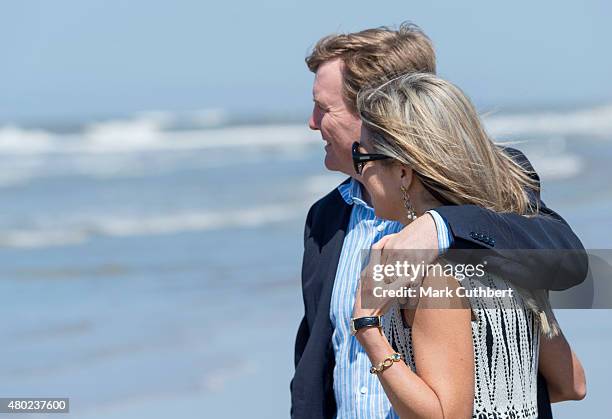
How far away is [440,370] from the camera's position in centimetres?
217

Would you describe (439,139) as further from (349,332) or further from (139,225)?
(139,225)

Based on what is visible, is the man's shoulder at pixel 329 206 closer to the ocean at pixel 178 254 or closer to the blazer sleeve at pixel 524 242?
the ocean at pixel 178 254

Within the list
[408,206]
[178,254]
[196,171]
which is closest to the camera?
[408,206]

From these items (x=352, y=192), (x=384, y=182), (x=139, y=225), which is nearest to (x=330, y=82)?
(x=352, y=192)

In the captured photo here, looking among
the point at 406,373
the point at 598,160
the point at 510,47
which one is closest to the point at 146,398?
the point at 406,373

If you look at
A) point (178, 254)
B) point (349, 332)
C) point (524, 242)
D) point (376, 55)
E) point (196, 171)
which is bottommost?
point (524, 242)

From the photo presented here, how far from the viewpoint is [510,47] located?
1616 cm

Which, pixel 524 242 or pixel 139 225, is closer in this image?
pixel 524 242

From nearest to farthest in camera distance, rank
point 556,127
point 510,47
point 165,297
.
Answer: point 165,297, point 556,127, point 510,47

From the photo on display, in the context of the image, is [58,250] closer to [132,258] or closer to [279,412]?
[132,258]

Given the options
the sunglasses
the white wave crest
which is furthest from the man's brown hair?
the white wave crest

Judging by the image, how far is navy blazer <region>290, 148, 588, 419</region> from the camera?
7.36ft

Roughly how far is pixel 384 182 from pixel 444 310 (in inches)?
14.3

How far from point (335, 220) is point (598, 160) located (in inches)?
334
